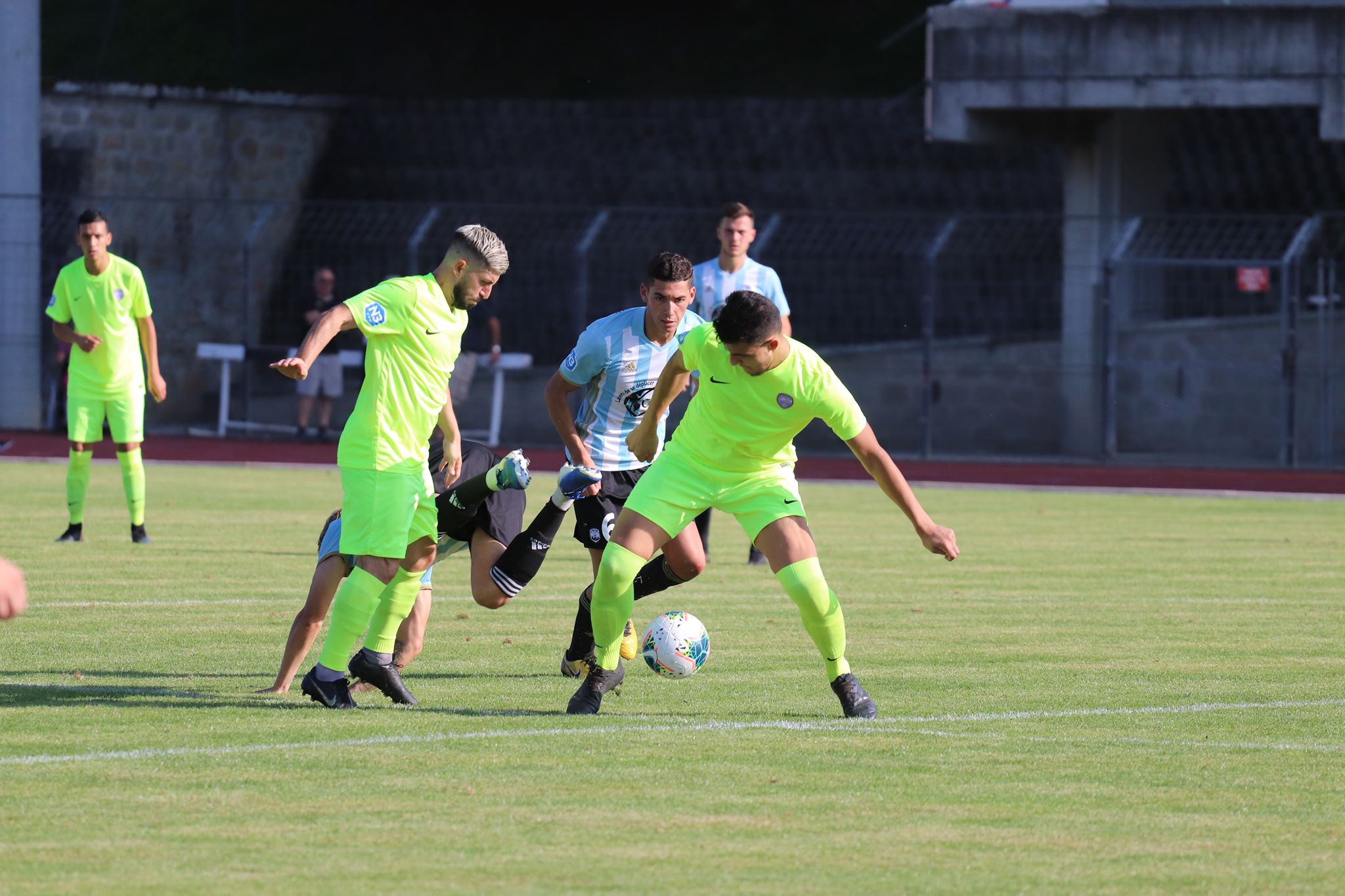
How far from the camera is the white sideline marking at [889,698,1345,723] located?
25.7ft

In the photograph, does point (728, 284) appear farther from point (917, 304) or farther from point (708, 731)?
point (917, 304)

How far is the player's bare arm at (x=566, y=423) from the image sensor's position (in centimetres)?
902

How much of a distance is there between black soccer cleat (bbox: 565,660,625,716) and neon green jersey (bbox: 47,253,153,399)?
23.7 feet

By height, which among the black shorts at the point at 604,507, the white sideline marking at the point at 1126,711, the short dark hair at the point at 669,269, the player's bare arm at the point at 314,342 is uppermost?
the short dark hair at the point at 669,269

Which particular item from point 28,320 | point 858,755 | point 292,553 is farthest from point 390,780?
point 28,320

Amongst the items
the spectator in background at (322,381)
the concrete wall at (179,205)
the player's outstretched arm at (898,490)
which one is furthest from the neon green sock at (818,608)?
the concrete wall at (179,205)

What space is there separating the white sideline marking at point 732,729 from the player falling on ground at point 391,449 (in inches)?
25.7

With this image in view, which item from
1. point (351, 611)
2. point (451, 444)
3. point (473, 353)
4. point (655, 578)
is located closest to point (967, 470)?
point (473, 353)

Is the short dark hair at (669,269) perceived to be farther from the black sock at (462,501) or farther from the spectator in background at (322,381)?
the spectator in background at (322,381)

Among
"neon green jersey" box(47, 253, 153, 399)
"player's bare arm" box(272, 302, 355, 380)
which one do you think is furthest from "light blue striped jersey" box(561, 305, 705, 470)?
"neon green jersey" box(47, 253, 153, 399)

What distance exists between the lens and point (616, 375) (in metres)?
9.22

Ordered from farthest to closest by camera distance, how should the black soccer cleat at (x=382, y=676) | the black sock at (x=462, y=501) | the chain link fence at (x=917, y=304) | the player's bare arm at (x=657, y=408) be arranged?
the chain link fence at (x=917, y=304)
the black sock at (x=462, y=501)
the player's bare arm at (x=657, y=408)
the black soccer cleat at (x=382, y=676)

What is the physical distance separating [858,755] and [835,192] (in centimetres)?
2509

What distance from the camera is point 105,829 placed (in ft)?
18.9
